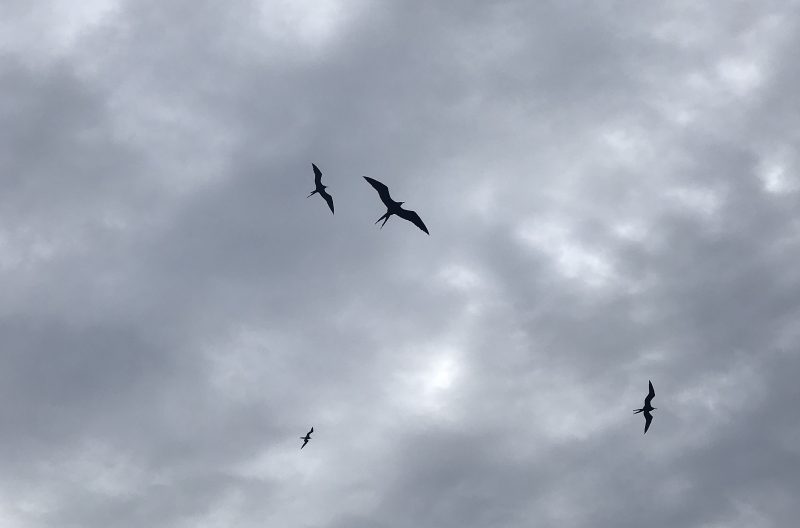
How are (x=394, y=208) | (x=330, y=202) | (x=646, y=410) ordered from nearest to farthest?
1. (x=394, y=208)
2. (x=330, y=202)
3. (x=646, y=410)

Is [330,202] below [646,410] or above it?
above

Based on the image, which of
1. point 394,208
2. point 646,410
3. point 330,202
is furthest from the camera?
point 646,410

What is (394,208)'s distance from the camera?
8131cm

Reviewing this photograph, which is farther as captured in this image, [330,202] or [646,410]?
[646,410]

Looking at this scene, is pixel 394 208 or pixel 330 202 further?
pixel 330 202

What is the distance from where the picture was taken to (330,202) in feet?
335

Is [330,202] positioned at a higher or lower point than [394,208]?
higher

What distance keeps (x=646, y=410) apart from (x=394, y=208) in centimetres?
5453

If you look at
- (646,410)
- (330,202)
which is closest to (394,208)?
(330,202)

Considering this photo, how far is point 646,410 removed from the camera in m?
115

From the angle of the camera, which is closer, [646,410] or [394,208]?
[394,208]

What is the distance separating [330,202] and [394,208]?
2254 cm

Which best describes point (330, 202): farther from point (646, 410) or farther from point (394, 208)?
point (646, 410)
